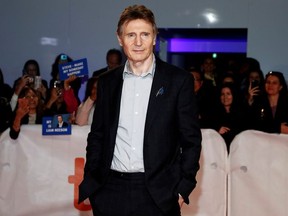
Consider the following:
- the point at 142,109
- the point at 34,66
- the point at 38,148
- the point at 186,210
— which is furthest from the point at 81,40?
the point at 142,109

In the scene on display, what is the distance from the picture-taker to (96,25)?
927 cm

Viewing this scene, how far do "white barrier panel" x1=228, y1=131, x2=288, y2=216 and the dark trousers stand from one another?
2277 millimetres

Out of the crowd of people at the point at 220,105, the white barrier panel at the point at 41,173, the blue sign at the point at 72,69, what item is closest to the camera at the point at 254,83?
the crowd of people at the point at 220,105

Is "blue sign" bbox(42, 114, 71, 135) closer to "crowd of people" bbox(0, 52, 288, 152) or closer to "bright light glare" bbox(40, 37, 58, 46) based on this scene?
"crowd of people" bbox(0, 52, 288, 152)

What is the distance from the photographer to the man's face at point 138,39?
3.05 m

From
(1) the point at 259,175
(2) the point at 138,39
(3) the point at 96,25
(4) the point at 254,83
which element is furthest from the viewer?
(3) the point at 96,25

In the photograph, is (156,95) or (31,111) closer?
(156,95)

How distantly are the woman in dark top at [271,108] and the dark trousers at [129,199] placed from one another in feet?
9.15

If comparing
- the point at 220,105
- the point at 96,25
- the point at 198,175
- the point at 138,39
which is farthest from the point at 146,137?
the point at 96,25

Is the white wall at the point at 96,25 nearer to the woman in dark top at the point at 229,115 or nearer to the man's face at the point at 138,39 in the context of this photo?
the woman in dark top at the point at 229,115

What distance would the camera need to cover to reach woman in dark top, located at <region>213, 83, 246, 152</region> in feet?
18.7

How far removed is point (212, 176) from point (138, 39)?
8.69ft

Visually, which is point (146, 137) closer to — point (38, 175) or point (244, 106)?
point (38, 175)

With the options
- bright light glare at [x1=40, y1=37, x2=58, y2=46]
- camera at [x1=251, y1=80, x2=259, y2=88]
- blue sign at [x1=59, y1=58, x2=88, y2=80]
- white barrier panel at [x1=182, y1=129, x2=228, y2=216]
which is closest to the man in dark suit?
white barrier panel at [x1=182, y1=129, x2=228, y2=216]
